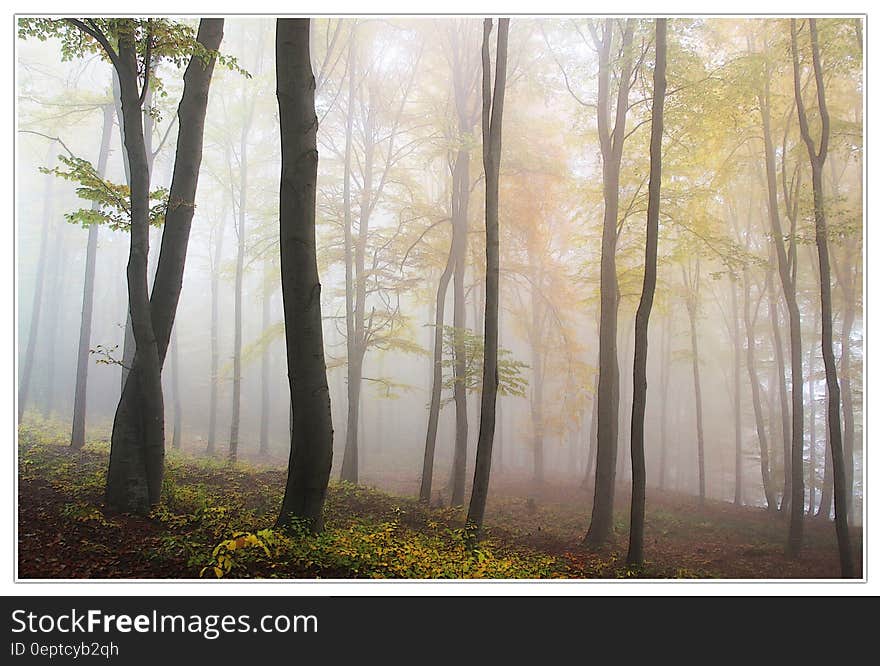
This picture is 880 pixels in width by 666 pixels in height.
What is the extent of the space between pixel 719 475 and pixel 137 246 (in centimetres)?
2490

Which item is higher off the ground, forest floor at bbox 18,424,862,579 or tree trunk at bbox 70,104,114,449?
tree trunk at bbox 70,104,114,449

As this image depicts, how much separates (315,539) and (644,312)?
3776mm

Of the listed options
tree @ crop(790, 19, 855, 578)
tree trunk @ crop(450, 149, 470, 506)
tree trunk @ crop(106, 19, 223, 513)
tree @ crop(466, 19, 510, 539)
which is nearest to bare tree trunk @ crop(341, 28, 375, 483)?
tree trunk @ crop(450, 149, 470, 506)

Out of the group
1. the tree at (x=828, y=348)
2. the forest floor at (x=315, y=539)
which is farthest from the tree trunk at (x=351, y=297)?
the tree at (x=828, y=348)

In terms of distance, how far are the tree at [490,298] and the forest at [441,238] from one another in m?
0.03

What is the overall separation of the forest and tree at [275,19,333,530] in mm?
23

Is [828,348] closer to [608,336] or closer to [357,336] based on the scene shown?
[608,336]

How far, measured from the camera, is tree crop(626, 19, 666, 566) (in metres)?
5.09

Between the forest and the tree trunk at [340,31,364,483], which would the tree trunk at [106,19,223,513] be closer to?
the forest

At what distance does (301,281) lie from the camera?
14.4 feet

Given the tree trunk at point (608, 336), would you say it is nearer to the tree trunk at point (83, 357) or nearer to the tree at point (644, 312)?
the tree at point (644, 312)

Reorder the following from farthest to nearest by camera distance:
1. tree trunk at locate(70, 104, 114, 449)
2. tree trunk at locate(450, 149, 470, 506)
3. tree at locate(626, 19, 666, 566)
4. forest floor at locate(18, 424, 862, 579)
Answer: tree trunk at locate(70, 104, 114, 449) → tree trunk at locate(450, 149, 470, 506) → tree at locate(626, 19, 666, 566) → forest floor at locate(18, 424, 862, 579)
